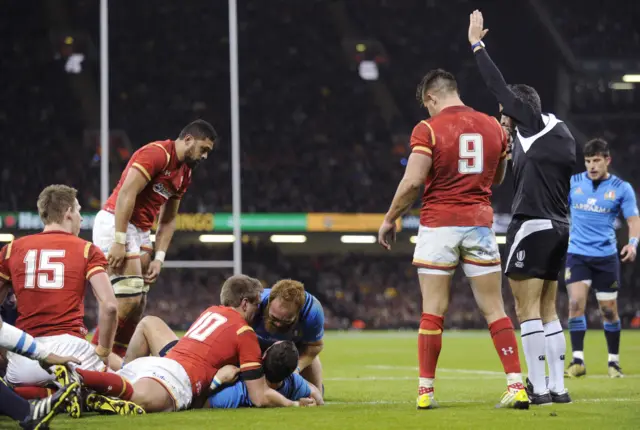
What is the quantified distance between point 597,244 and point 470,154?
13.3 ft

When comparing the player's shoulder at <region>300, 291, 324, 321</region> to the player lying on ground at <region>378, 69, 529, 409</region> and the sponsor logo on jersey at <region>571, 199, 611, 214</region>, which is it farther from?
the sponsor logo on jersey at <region>571, 199, 611, 214</region>

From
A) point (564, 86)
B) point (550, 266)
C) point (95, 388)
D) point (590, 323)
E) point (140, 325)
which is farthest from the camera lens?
point (564, 86)

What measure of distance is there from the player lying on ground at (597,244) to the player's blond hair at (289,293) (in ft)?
13.3

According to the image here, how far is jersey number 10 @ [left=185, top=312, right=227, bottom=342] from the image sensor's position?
210 inches

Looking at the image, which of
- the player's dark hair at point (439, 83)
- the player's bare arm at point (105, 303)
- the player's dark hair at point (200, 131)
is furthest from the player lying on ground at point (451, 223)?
the player's dark hair at point (200, 131)

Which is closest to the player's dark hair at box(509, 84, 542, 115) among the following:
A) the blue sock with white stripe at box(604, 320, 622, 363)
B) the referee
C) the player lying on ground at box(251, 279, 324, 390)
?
the referee

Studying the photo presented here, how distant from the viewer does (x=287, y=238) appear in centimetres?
2775

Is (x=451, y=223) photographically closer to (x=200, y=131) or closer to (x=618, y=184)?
(x=200, y=131)

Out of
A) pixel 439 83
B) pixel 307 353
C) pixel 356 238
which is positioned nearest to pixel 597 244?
pixel 307 353

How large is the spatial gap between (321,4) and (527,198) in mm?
23231

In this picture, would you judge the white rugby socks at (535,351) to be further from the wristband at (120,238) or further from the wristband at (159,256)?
the wristband at (159,256)

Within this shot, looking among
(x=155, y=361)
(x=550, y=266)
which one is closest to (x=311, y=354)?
(x=155, y=361)

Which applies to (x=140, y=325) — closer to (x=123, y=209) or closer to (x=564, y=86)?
(x=123, y=209)

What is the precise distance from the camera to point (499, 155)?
532cm
